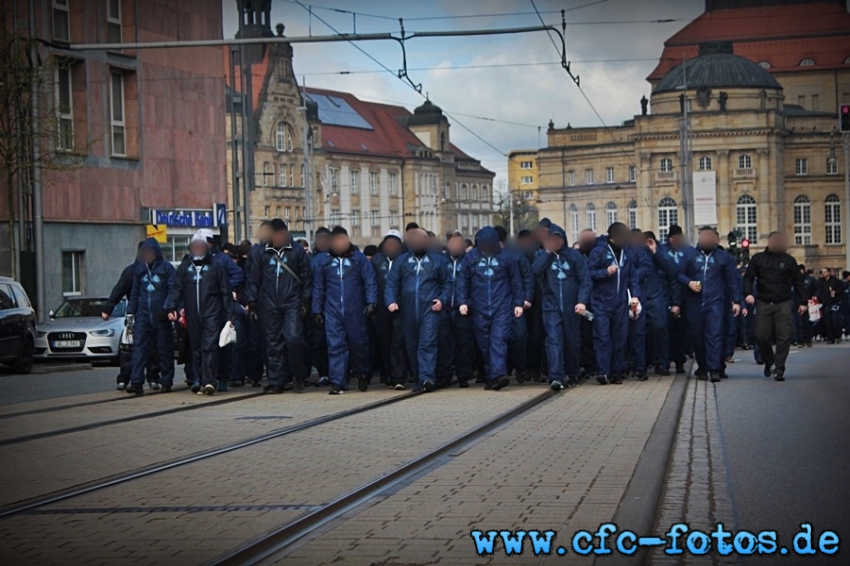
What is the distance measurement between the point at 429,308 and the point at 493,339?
2.83ft

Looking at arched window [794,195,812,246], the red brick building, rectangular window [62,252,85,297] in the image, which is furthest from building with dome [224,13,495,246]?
rectangular window [62,252,85,297]

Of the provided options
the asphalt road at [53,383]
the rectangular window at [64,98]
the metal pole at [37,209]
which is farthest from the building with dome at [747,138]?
the asphalt road at [53,383]

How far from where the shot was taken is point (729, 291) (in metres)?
18.7

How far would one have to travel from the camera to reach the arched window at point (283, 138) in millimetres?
107500

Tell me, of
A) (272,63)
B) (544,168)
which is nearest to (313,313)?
(272,63)

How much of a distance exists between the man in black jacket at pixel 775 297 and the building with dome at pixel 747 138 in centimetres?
10503

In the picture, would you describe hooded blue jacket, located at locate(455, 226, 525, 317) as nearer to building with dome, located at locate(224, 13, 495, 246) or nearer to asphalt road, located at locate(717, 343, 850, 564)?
asphalt road, located at locate(717, 343, 850, 564)

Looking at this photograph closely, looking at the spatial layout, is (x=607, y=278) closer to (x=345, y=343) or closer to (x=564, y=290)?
(x=564, y=290)

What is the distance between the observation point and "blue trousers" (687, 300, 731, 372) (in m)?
18.2

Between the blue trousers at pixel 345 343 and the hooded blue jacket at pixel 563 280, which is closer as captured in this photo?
the blue trousers at pixel 345 343

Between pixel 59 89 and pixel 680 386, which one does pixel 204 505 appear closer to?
pixel 680 386

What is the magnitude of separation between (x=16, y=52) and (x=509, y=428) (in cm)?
1960

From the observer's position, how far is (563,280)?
57.7ft

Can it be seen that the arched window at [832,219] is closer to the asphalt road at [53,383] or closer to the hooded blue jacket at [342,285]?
the asphalt road at [53,383]
